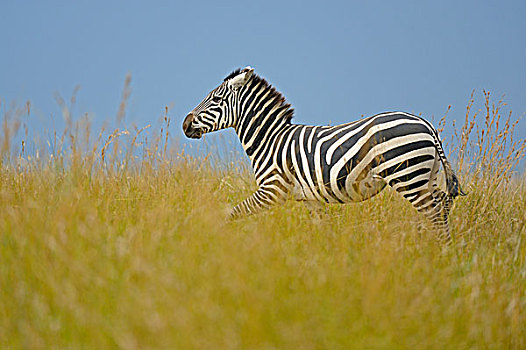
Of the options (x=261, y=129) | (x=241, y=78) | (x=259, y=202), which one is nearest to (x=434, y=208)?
(x=259, y=202)

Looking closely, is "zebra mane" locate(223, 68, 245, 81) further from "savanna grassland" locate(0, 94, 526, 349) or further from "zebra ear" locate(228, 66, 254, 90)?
"savanna grassland" locate(0, 94, 526, 349)

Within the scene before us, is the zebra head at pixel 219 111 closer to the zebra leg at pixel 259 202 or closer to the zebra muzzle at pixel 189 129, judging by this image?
the zebra muzzle at pixel 189 129

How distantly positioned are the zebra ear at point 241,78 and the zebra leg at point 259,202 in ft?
3.97

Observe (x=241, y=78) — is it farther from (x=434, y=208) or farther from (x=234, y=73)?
(x=434, y=208)

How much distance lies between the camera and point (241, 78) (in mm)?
5078

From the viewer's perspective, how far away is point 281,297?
2.37 m

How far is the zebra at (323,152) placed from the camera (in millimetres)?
4230

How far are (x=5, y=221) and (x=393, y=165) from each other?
313 centimetres

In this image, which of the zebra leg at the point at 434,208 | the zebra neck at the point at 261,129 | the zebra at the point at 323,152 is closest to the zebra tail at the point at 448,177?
the zebra at the point at 323,152

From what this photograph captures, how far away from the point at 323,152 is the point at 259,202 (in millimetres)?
793

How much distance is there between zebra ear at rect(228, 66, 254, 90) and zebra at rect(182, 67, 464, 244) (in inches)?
0.4

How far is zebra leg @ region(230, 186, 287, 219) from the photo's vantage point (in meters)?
4.69

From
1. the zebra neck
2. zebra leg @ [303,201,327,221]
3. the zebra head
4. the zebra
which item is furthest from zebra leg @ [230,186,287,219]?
the zebra head

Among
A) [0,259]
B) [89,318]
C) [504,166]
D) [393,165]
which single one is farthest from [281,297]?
[504,166]
